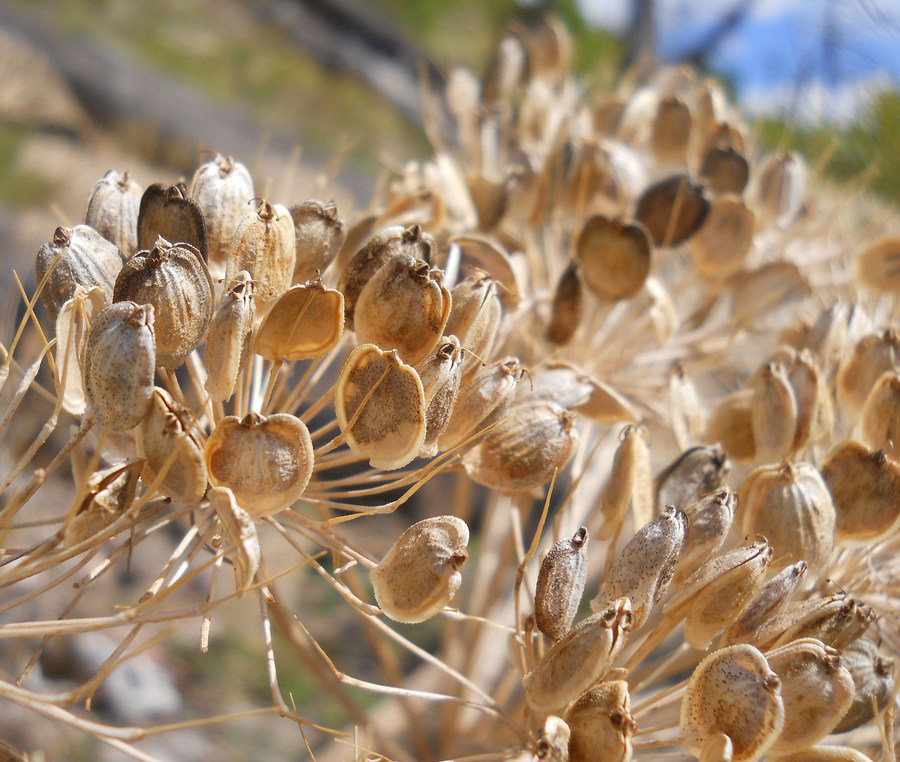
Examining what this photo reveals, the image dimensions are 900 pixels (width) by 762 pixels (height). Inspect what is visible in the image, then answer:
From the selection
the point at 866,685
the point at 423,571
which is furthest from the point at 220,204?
the point at 866,685

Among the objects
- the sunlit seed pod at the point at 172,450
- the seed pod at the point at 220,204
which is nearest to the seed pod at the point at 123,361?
the sunlit seed pod at the point at 172,450

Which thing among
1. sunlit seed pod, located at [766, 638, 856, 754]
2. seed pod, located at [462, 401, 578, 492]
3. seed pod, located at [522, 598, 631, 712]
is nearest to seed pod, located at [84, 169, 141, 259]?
seed pod, located at [462, 401, 578, 492]

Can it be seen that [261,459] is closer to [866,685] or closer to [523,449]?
[523,449]

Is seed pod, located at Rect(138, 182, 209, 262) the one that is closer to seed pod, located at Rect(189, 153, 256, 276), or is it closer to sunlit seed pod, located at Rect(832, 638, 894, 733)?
seed pod, located at Rect(189, 153, 256, 276)

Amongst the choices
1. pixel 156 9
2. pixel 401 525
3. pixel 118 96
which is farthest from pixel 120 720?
pixel 156 9

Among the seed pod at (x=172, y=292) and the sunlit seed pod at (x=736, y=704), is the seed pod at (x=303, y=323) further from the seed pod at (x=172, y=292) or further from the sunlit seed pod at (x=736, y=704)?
the sunlit seed pod at (x=736, y=704)

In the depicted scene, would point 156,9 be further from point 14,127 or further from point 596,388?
point 596,388
